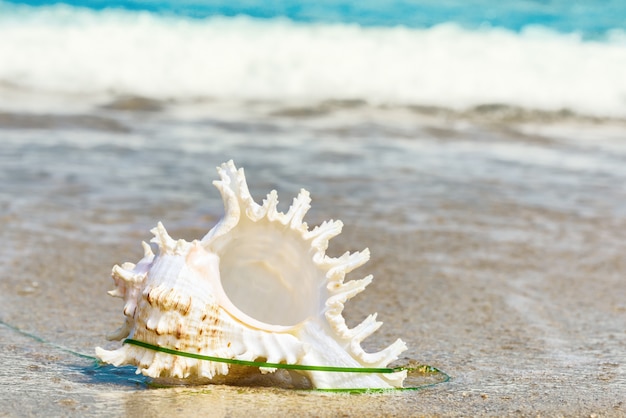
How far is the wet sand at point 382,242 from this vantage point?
2.32 m

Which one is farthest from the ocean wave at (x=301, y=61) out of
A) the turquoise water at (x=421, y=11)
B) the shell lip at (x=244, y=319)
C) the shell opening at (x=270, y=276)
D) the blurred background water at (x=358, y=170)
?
the shell lip at (x=244, y=319)

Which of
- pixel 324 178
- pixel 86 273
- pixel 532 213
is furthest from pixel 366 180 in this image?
pixel 86 273

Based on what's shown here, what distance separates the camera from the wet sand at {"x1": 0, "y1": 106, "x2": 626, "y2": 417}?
7.61 ft

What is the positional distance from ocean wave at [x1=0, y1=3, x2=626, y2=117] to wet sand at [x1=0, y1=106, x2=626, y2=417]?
5.17 ft

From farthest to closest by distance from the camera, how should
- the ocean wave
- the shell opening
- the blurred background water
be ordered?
the ocean wave < the blurred background water < the shell opening

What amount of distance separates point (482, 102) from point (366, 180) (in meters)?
4.22

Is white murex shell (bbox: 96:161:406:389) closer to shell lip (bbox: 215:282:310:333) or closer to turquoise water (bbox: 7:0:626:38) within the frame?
shell lip (bbox: 215:282:310:333)

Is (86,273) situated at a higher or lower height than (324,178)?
lower

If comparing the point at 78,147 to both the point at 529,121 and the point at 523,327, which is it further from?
the point at 529,121

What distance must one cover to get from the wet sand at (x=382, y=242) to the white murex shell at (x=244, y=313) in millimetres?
80

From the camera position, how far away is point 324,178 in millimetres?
5668

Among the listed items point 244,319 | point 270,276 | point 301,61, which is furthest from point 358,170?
point 301,61

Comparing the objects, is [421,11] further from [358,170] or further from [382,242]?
[382,242]

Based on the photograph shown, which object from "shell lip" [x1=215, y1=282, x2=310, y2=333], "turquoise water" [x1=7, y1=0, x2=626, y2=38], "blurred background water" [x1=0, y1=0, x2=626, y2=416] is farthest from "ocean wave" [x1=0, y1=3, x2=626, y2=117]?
"shell lip" [x1=215, y1=282, x2=310, y2=333]
